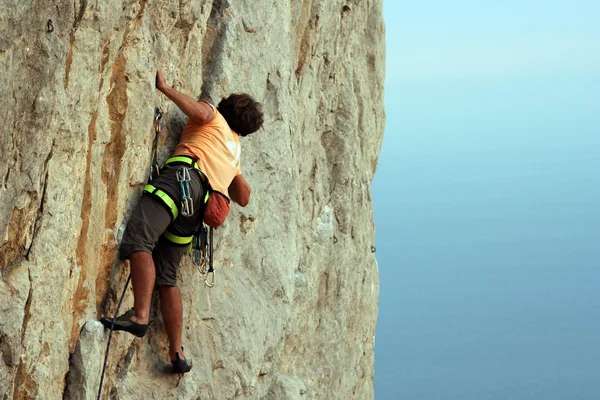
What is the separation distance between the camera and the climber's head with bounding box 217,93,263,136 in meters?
8.94

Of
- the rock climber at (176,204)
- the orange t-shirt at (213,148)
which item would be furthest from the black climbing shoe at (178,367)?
the orange t-shirt at (213,148)

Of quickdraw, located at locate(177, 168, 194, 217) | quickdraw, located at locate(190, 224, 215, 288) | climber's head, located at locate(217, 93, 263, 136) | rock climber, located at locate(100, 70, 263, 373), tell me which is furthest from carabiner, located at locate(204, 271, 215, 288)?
climber's head, located at locate(217, 93, 263, 136)

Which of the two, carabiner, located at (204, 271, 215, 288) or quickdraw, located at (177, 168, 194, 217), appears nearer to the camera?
quickdraw, located at (177, 168, 194, 217)

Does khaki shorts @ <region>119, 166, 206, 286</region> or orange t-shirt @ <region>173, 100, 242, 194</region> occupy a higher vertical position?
orange t-shirt @ <region>173, 100, 242, 194</region>

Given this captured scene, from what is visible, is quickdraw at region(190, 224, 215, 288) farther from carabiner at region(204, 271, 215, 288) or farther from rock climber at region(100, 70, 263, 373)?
rock climber at region(100, 70, 263, 373)

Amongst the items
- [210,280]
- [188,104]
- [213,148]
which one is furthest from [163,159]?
[210,280]

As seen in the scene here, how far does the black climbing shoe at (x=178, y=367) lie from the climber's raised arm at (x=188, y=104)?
Answer: 219 centimetres

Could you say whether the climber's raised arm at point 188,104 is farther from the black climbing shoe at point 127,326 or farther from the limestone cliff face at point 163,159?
the black climbing shoe at point 127,326

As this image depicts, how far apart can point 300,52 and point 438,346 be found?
16867 cm

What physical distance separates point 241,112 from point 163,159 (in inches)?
34.6

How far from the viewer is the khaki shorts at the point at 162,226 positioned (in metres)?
7.88

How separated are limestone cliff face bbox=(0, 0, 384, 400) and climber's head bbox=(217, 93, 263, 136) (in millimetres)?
465

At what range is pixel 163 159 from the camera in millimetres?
8695

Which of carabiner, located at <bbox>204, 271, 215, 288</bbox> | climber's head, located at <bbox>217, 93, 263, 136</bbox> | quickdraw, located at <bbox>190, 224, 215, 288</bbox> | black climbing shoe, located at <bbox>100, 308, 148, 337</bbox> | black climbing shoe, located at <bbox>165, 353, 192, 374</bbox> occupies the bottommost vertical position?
black climbing shoe, located at <bbox>165, 353, 192, 374</bbox>
